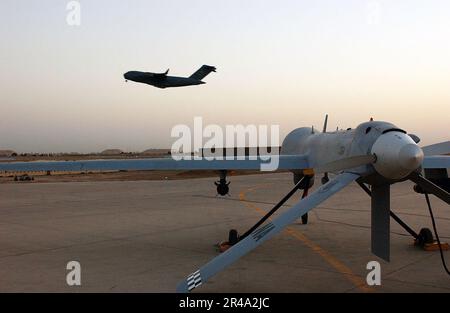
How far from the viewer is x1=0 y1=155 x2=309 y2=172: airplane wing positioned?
991cm

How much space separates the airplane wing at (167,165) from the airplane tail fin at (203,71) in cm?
3467

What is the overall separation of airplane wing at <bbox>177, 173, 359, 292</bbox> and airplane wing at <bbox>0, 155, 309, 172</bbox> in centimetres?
265

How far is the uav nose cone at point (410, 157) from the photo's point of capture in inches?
267

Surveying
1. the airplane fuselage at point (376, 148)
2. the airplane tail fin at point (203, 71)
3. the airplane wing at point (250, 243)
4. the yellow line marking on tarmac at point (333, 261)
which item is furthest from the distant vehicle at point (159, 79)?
the airplane wing at point (250, 243)

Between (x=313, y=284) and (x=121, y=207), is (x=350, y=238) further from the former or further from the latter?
(x=121, y=207)

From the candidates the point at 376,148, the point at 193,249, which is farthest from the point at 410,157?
the point at 193,249

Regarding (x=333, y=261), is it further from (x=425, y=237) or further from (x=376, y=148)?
(x=376, y=148)

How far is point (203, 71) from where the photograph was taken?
44438mm

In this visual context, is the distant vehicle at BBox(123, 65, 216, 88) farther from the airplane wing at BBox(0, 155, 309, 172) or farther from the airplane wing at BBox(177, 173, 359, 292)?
the airplane wing at BBox(177, 173, 359, 292)

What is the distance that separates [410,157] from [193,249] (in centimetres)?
661

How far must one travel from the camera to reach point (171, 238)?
13.3m

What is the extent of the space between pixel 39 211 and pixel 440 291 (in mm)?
17315

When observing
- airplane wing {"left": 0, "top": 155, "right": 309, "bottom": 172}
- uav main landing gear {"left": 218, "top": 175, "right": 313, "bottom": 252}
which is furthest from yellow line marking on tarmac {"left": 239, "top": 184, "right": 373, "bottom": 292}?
airplane wing {"left": 0, "top": 155, "right": 309, "bottom": 172}

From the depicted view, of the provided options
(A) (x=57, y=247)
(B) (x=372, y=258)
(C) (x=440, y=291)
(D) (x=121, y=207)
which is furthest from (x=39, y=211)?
(C) (x=440, y=291)
